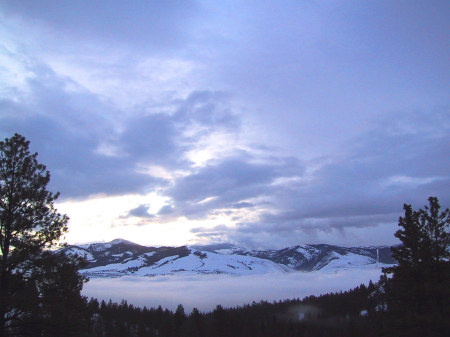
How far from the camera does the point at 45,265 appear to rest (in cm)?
1575

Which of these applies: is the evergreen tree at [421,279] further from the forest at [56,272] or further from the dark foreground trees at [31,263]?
the dark foreground trees at [31,263]

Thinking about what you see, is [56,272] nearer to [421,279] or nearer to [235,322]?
[421,279]

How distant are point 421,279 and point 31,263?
883 inches

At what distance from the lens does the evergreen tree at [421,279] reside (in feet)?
66.9

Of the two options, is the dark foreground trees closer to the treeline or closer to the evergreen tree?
the treeline

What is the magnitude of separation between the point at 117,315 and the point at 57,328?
15597 cm

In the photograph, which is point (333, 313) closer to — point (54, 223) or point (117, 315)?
point (117, 315)

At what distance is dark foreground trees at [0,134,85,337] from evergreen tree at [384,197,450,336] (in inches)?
746

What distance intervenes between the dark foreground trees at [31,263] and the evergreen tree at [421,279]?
62.1 ft

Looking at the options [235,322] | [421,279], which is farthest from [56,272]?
[235,322]

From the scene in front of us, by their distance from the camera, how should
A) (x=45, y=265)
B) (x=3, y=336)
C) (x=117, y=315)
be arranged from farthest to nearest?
(x=117, y=315), (x=45, y=265), (x=3, y=336)

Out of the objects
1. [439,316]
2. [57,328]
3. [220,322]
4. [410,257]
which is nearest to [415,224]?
[410,257]

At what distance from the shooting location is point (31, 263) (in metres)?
15.7

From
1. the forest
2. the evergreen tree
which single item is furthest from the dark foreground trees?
the evergreen tree
